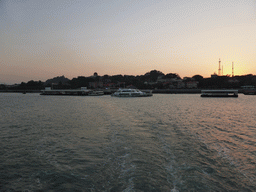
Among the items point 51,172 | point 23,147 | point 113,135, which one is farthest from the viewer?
point 113,135

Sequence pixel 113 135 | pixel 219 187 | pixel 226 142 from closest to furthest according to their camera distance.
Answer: pixel 219 187 < pixel 226 142 < pixel 113 135

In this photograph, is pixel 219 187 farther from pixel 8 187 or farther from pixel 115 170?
pixel 8 187

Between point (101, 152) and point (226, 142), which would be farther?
point (226, 142)

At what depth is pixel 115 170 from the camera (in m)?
9.14

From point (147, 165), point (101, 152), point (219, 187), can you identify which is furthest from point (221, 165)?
point (101, 152)

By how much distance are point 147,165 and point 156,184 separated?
1.97 metres

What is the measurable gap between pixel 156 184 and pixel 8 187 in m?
6.01

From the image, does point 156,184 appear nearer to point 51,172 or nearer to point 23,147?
point 51,172

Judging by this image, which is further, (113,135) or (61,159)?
(113,135)

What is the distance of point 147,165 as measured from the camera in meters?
9.67

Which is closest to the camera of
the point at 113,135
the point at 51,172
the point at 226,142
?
the point at 51,172

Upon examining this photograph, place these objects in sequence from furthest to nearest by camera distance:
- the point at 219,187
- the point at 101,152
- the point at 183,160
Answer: the point at 101,152 → the point at 183,160 → the point at 219,187

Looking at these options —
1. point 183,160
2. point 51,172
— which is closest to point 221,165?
point 183,160

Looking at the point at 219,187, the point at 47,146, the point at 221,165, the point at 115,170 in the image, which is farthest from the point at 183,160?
the point at 47,146
